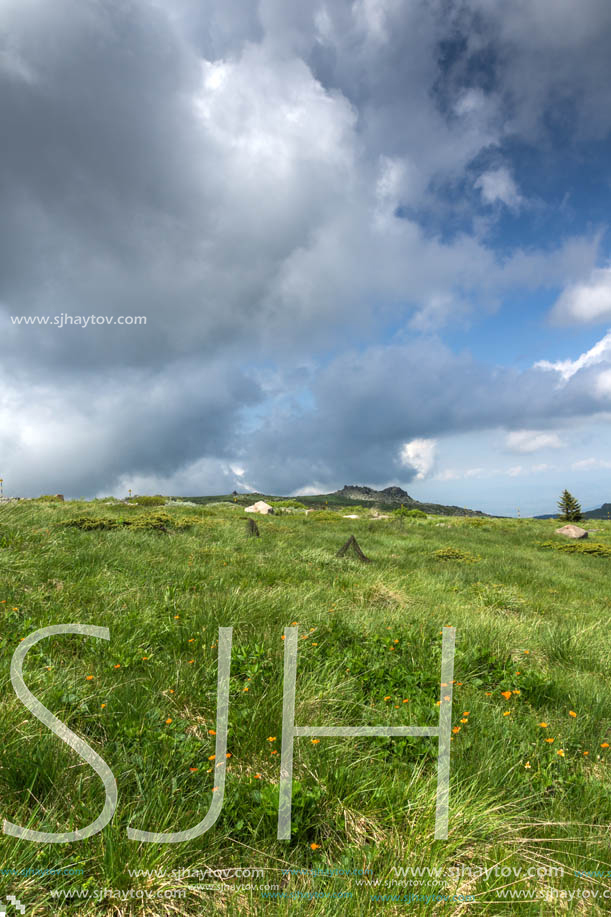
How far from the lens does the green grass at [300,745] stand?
2256mm

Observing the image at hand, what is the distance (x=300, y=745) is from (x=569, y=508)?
5425 cm

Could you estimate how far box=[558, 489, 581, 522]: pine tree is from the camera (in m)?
46.7

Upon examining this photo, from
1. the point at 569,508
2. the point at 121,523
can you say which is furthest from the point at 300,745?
the point at 569,508

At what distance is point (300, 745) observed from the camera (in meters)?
3.18

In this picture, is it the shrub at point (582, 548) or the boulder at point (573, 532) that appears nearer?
the shrub at point (582, 548)

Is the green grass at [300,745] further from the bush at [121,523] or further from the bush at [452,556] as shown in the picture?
the bush at [452,556]

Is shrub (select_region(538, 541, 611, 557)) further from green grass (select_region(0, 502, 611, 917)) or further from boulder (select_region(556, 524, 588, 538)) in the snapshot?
green grass (select_region(0, 502, 611, 917))

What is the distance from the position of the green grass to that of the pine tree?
1883 inches

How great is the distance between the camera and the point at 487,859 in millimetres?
2414

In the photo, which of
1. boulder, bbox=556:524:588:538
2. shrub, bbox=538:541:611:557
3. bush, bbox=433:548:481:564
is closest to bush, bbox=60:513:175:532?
bush, bbox=433:548:481:564

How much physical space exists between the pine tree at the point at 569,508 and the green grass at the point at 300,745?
1883 inches

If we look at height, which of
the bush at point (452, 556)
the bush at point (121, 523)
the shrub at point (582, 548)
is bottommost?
the shrub at point (582, 548)

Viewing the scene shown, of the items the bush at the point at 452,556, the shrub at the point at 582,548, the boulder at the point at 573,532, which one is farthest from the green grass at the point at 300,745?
the boulder at the point at 573,532

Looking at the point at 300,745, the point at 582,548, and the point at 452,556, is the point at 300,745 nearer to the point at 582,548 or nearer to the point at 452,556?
the point at 452,556
